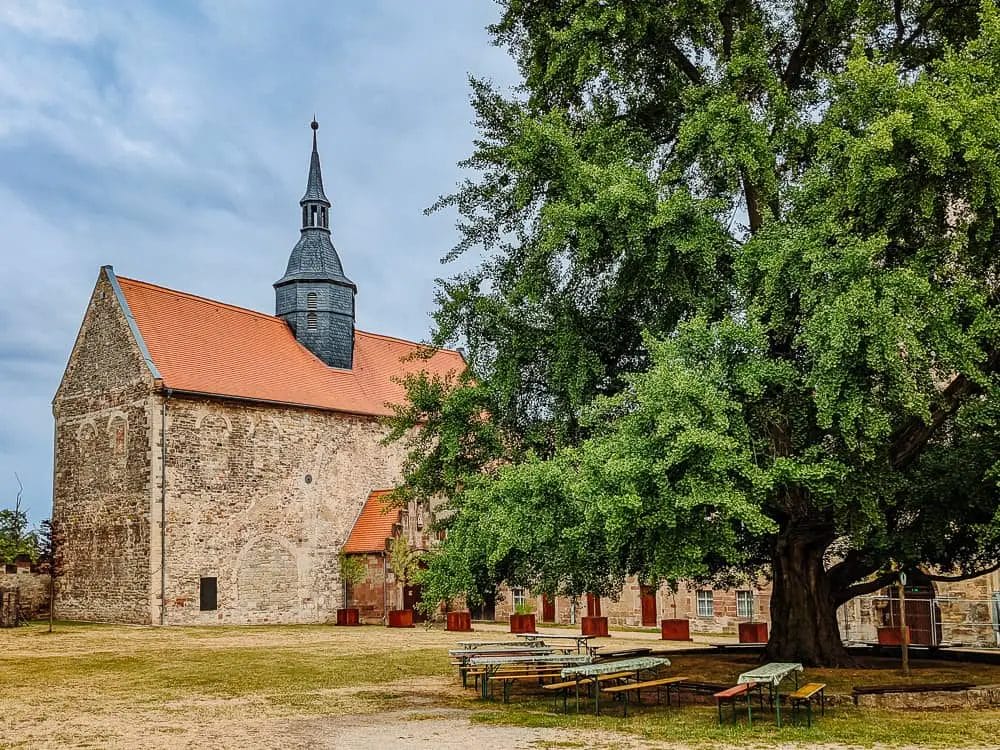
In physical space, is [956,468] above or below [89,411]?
below

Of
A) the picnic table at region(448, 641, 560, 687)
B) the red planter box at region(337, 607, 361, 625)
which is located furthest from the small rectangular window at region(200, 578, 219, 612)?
the picnic table at region(448, 641, 560, 687)

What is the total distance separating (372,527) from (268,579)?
3.95m

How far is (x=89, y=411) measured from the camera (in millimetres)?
31359

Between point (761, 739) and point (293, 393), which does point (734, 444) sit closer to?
point (761, 739)

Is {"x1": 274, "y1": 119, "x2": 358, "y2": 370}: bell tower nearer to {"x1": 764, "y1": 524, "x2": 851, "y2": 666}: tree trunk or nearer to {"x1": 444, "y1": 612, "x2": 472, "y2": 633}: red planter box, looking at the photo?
{"x1": 444, "y1": 612, "x2": 472, "y2": 633}: red planter box

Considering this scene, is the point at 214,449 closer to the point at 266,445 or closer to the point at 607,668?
the point at 266,445

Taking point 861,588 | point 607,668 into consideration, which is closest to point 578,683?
point 607,668

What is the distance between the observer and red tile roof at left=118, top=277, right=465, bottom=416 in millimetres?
30641

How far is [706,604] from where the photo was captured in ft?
98.1

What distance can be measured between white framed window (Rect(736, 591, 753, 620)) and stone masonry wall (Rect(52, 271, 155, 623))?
16.3 m

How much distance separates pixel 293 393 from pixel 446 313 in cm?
1816

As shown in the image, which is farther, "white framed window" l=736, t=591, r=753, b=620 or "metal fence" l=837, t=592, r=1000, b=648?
"white framed window" l=736, t=591, r=753, b=620

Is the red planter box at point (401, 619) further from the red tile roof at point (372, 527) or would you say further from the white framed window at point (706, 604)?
the white framed window at point (706, 604)

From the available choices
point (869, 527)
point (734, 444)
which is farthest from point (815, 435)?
point (734, 444)
